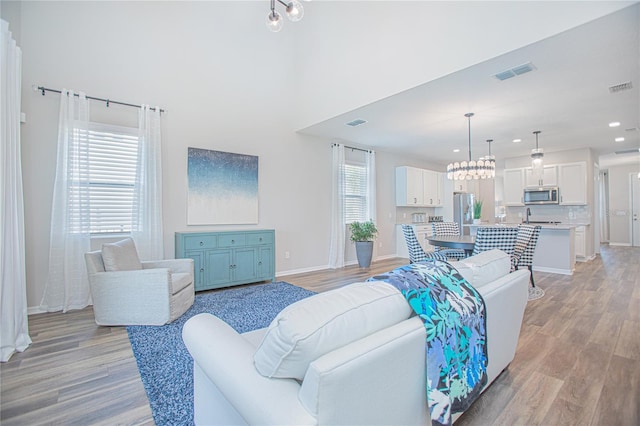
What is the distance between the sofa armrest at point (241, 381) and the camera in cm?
88

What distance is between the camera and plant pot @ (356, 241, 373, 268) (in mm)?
6047

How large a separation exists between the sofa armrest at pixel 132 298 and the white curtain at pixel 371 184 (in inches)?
180

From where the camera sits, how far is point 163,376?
2.14 metres

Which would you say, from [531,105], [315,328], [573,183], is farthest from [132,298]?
[573,183]

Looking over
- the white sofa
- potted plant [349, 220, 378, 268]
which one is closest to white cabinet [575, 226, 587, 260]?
potted plant [349, 220, 378, 268]

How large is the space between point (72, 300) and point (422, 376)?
415 centimetres

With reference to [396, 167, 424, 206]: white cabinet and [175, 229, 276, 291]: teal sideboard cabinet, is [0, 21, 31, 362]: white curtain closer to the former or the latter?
[175, 229, 276, 291]: teal sideboard cabinet

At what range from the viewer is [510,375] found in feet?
7.04

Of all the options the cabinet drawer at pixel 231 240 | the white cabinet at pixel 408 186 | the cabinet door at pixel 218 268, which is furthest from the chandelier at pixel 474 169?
the cabinet door at pixel 218 268

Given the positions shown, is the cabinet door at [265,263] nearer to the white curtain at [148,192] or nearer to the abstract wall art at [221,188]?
the abstract wall art at [221,188]

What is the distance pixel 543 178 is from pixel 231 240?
750 cm

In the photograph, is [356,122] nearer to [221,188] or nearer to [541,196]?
[221,188]

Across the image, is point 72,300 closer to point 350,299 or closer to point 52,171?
point 52,171

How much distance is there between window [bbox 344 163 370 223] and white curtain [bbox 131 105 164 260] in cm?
359
